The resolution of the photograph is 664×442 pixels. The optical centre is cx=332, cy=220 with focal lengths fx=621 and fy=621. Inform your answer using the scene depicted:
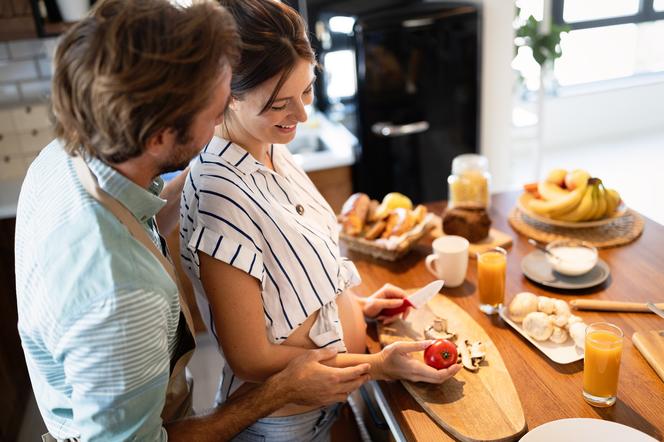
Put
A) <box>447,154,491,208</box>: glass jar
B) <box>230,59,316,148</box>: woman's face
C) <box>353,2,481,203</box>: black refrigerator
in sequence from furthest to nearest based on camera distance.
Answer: <box>353,2,481,203</box>: black refrigerator < <box>447,154,491,208</box>: glass jar < <box>230,59,316,148</box>: woman's face

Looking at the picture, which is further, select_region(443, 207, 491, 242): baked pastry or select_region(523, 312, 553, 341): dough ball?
select_region(443, 207, 491, 242): baked pastry

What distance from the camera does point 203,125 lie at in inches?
38.0

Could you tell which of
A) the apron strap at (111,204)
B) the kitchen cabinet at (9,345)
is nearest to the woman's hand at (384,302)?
the apron strap at (111,204)

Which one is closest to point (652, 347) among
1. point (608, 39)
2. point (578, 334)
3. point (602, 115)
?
point (578, 334)

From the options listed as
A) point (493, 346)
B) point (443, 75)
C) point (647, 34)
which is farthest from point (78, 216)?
point (647, 34)

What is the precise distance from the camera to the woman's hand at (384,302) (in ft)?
4.79

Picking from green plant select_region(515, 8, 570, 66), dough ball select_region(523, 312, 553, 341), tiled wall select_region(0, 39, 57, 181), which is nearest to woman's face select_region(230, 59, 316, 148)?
dough ball select_region(523, 312, 553, 341)

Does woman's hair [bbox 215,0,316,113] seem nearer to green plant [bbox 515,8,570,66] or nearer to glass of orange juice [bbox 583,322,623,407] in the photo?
glass of orange juice [bbox 583,322,623,407]

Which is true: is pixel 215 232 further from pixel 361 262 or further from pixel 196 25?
pixel 361 262

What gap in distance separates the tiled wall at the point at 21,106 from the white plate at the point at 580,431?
2.46m

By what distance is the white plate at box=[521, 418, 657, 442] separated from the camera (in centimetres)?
106

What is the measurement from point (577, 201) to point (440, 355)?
77cm

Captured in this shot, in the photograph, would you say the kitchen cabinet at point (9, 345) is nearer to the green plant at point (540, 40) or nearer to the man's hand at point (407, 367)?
the man's hand at point (407, 367)

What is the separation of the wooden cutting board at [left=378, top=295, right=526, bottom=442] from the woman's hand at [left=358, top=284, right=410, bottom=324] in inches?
2.8
